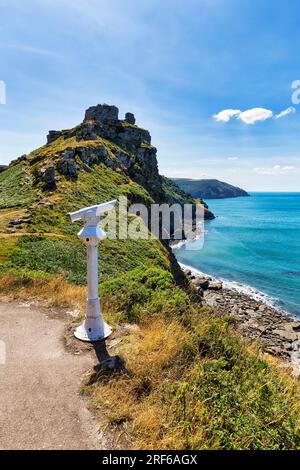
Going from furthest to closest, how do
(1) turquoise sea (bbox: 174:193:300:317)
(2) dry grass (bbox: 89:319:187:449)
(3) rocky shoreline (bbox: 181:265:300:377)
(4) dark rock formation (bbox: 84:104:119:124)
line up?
(4) dark rock formation (bbox: 84:104:119:124) → (1) turquoise sea (bbox: 174:193:300:317) → (3) rocky shoreline (bbox: 181:265:300:377) → (2) dry grass (bbox: 89:319:187:449)

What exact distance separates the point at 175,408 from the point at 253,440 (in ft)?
4.00

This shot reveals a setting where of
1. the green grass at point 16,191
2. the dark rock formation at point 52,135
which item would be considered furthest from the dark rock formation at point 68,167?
the dark rock formation at point 52,135

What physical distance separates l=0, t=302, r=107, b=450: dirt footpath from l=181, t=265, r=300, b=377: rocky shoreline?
17.1 metres

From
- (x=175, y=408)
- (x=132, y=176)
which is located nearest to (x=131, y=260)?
(x=175, y=408)

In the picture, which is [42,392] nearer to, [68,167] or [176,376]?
[176,376]

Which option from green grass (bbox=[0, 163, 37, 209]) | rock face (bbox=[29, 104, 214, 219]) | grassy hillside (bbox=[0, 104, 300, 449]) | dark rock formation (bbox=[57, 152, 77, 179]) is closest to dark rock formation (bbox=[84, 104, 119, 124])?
rock face (bbox=[29, 104, 214, 219])

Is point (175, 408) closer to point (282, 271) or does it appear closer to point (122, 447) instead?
point (122, 447)

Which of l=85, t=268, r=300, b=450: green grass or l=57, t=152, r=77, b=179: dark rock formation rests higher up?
l=57, t=152, r=77, b=179: dark rock formation

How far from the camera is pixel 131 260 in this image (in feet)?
91.9

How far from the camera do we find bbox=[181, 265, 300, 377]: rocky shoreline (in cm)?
2591

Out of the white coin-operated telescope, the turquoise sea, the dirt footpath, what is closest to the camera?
the dirt footpath

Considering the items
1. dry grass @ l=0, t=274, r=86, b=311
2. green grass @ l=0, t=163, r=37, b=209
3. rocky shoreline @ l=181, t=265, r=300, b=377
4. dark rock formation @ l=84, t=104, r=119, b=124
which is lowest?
rocky shoreline @ l=181, t=265, r=300, b=377

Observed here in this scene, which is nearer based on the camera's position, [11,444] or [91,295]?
[11,444]

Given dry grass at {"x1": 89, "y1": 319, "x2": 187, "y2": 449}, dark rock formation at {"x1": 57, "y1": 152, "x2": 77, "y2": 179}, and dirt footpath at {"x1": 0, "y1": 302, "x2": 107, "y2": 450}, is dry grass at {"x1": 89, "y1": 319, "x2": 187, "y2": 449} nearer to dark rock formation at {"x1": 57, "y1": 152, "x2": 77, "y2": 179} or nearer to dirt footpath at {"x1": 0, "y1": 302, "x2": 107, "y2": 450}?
dirt footpath at {"x1": 0, "y1": 302, "x2": 107, "y2": 450}
